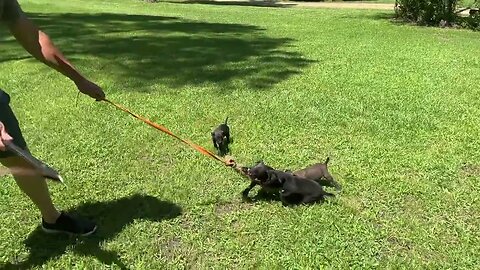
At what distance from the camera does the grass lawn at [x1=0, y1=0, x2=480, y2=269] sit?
310 centimetres

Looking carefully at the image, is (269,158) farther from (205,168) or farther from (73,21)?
(73,21)

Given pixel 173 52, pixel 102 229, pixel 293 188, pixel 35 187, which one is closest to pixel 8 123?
pixel 35 187

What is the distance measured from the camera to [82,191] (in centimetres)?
377

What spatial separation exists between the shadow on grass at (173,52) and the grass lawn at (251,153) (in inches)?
1.8

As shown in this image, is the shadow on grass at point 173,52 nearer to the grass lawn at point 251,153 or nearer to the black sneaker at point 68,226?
the grass lawn at point 251,153

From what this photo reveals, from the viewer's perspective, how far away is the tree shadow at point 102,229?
2.99 m

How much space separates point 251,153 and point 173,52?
4.32m

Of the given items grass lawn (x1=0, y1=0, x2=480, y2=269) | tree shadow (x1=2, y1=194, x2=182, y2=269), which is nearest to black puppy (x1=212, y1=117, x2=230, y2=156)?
grass lawn (x1=0, y1=0, x2=480, y2=269)

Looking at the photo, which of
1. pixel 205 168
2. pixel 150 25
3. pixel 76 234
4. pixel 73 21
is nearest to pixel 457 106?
pixel 205 168

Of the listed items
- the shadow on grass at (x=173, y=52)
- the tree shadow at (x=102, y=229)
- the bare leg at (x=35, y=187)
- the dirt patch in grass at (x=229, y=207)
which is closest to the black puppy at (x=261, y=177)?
the dirt patch in grass at (x=229, y=207)

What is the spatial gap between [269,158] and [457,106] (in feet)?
8.34

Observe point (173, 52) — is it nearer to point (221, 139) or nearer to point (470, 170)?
point (221, 139)

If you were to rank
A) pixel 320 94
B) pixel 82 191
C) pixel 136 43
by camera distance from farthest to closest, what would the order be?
1. pixel 136 43
2. pixel 320 94
3. pixel 82 191

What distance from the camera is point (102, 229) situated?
10.6 feet
